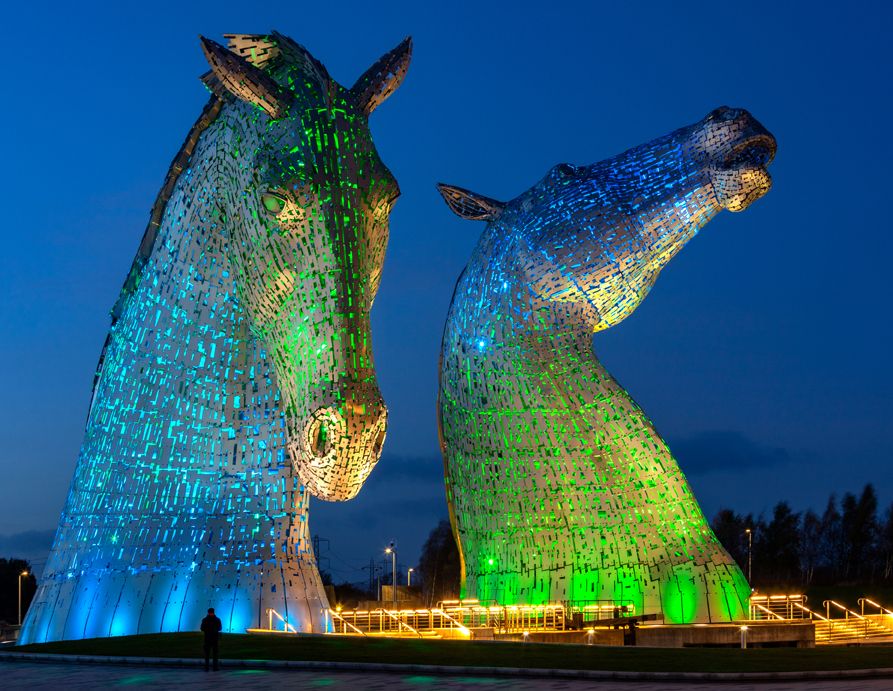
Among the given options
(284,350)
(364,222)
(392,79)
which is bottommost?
(284,350)

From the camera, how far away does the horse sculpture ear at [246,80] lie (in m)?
9.17

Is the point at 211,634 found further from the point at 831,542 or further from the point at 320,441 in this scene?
the point at 831,542

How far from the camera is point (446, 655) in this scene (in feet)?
37.2

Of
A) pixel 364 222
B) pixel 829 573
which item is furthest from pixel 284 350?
pixel 829 573

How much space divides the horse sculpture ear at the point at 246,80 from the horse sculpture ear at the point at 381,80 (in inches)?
24.9

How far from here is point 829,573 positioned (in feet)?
212

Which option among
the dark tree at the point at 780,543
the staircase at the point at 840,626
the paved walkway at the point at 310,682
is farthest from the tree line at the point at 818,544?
the paved walkway at the point at 310,682

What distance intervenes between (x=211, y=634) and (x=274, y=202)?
3.94 m

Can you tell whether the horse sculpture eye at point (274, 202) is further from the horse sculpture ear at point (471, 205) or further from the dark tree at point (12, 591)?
the dark tree at point (12, 591)

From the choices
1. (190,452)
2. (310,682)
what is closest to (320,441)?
(310,682)

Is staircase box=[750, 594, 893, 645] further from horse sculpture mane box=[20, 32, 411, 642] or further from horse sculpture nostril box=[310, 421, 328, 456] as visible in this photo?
horse sculpture nostril box=[310, 421, 328, 456]

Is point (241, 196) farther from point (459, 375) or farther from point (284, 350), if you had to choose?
point (459, 375)

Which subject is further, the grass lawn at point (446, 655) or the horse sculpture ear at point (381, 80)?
Answer: the grass lawn at point (446, 655)

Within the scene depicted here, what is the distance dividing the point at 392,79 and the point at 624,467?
12081mm
